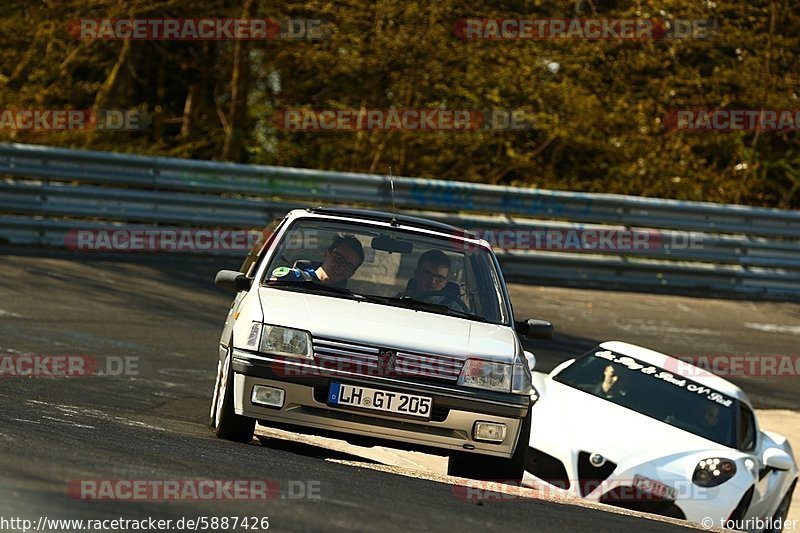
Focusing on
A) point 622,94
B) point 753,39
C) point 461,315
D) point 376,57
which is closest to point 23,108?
point 376,57

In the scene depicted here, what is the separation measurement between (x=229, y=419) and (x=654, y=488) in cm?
309

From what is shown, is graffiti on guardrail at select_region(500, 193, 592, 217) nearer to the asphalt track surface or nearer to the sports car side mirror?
the asphalt track surface

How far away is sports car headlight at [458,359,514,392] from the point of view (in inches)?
289

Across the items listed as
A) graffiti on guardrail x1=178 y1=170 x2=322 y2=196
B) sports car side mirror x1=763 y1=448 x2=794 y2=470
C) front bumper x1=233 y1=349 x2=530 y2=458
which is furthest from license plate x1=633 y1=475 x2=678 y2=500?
graffiti on guardrail x1=178 y1=170 x2=322 y2=196

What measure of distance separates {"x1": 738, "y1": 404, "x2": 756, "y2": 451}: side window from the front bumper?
10.8 ft

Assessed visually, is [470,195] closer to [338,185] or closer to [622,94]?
[338,185]

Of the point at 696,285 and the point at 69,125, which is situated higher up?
the point at 69,125

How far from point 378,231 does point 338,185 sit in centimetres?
921

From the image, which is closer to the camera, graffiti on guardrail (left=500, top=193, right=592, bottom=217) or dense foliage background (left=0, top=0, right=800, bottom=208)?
graffiti on guardrail (left=500, top=193, right=592, bottom=217)

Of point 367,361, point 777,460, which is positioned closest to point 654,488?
point 777,460

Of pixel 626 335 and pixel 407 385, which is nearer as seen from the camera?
pixel 407 385

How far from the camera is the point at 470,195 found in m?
18.2

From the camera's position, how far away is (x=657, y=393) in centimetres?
1036

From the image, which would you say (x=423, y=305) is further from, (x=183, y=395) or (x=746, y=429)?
(x=746, y=429)
